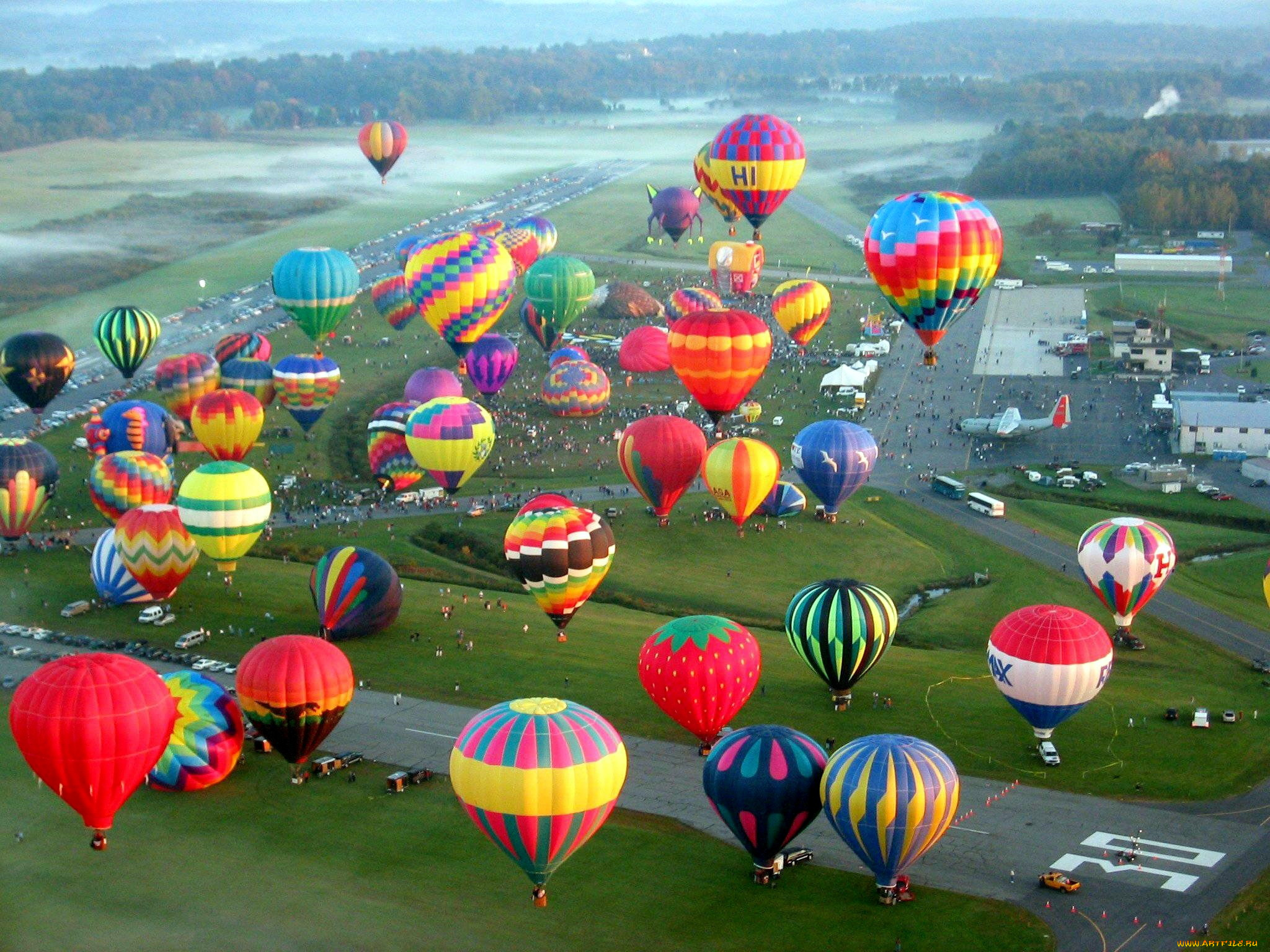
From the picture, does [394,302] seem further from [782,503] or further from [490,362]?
[782,503]

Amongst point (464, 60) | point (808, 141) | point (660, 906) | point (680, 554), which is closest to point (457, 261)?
point (680, 554)

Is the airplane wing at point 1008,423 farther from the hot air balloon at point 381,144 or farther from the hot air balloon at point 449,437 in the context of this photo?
the hot air balloon at point 381,144

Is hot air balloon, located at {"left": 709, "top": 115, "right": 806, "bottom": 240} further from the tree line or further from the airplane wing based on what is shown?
the tree line

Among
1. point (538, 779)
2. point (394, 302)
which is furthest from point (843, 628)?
point (394, 302)

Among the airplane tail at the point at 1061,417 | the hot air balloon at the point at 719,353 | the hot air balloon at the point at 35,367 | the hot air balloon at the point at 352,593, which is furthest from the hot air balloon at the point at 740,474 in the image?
the hot air balloon at the point at 35,367

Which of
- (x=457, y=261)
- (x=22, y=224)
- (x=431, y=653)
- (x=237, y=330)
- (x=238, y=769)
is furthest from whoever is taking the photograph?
(x=22, y=224)

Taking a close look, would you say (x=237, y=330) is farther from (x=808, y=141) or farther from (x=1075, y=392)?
(x=808, y=141)
